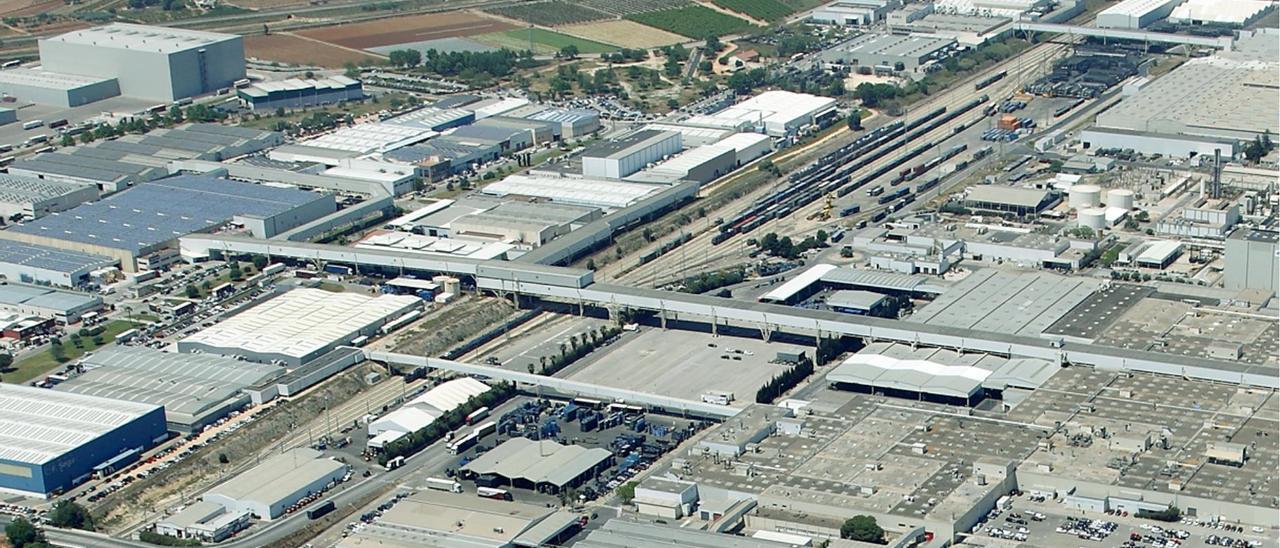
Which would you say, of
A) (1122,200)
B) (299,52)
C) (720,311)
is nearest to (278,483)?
(720,311)

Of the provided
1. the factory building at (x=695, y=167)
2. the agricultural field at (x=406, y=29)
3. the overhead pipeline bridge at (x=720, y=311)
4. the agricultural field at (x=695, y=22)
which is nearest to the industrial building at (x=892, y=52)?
the agricultural field at (x=695, y=22)

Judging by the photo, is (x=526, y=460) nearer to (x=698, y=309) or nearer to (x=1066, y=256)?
(x=698, y=309)

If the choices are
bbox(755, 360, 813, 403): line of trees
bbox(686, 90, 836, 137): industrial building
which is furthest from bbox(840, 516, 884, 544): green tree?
bbox(686, 90, 836, 137): industrial building

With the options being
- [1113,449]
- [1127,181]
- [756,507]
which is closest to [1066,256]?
[1127,181]

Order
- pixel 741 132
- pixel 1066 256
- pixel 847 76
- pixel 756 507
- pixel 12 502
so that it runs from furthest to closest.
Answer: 1. pixel 847 76
2. pixel 741 132
3. pixel 1066 256
4. pixel 12 502
5. pixel 756 507

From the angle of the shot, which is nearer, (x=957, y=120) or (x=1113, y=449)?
(x=1113, y=449)

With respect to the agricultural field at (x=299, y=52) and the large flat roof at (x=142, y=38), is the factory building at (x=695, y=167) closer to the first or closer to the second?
the large flat roof at (x=142, y=38)

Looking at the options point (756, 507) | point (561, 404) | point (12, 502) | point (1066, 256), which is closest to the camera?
point (756, 507)
